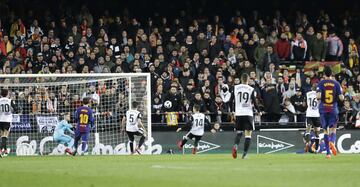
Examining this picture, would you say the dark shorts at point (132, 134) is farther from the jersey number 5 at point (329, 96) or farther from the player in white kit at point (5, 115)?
the jersey number 5 at point (329, 96)

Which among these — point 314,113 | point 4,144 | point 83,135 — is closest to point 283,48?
point 314,113

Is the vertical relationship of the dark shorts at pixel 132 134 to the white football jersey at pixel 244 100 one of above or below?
below

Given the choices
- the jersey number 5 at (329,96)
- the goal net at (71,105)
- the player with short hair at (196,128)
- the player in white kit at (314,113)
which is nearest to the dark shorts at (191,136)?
the player with short hair at (196,128)

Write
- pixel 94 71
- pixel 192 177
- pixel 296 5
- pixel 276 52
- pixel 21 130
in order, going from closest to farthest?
pixel 192 177 < pixel 21 130 < pixel 94 71 < pixel 276 52 < pixel 296 5

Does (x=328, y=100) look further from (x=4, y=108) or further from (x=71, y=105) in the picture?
(x=71, y=105)

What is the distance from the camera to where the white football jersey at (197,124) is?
29297mm

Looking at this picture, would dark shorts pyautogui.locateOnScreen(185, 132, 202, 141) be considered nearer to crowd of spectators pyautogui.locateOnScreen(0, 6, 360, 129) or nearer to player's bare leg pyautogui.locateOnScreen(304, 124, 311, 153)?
crowd of spectators pyautogui.locateOnScreen(0, 6, 360, 129)

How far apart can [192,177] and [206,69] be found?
57.7 feet

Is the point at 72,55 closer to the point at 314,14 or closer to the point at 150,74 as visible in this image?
the point at 150,74

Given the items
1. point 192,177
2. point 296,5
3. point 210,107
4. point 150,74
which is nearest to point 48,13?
point 150,74

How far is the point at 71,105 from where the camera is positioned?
30.2 metres

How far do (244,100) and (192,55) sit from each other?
11918mm

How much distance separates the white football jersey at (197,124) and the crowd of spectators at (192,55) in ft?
5.87

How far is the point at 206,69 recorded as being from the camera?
1264 inches
